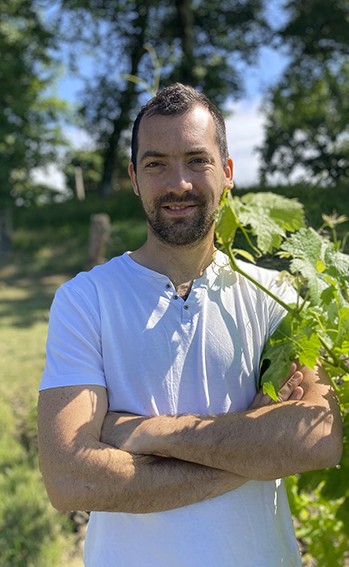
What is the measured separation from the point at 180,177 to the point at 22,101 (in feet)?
57.0

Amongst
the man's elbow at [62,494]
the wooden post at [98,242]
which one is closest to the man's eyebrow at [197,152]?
the man's elbow at [62,494]

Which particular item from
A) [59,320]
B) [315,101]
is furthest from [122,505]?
[315,101]

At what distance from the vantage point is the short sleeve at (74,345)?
168 cm

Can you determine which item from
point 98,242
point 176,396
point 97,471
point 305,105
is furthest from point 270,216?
point 305,105

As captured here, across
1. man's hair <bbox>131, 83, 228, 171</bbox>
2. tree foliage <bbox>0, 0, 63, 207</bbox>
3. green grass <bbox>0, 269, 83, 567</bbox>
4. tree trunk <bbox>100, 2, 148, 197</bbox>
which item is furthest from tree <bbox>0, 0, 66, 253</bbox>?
man's hair <bbox>131, 83, 228, 171</bbox>

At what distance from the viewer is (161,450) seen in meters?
1.65

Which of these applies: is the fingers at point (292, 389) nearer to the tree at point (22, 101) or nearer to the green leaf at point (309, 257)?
Result: the green leaf at point (309, 257)

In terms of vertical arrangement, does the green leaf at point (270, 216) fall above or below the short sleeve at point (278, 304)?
above

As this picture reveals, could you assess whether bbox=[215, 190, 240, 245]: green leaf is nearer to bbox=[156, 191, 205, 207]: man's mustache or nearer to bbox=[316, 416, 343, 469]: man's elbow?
bbox=[156, 191, 205, 207]: man's mustache

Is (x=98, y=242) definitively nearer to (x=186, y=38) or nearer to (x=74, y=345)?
(x=74, y=345)

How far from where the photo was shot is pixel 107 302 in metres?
1.77

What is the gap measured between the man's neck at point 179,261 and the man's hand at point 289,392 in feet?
1.13

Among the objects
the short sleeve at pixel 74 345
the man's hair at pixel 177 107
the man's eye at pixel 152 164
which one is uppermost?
the man's hair at pixel 177 107

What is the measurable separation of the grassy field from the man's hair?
884 mm
